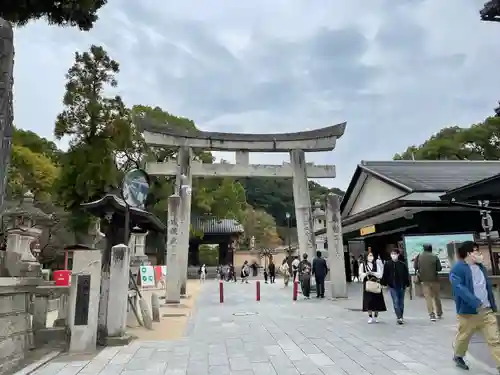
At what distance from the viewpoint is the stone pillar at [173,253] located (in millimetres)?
15891

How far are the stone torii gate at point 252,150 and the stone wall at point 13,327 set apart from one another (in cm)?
1289

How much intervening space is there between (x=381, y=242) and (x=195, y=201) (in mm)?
17516

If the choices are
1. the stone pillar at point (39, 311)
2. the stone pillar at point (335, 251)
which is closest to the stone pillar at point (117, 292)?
the stone pillar at point (39, 311)

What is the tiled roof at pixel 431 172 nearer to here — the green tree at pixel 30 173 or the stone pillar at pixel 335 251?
the stone pillar at pixel 335 251

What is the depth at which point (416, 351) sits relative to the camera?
6770 mm

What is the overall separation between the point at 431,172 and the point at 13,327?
19192 millimetres

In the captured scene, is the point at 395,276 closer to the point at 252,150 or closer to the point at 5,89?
the point at 5,89

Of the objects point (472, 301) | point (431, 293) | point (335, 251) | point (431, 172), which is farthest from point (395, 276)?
point (431, 172)

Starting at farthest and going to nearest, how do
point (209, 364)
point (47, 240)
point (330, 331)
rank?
point (47, 240) → point (330, 331) → point (209, 364)

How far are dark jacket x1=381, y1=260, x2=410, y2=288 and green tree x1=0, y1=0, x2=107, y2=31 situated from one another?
9.14 metres

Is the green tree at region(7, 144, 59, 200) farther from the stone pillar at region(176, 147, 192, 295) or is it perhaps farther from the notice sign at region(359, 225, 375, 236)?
the notice sign at region(359, 225, 375, 236)

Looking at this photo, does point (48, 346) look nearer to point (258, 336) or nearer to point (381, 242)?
point (258, 336)

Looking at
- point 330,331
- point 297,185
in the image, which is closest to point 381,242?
point 297,185

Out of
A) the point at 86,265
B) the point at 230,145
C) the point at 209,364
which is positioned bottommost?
the point at 209,364
